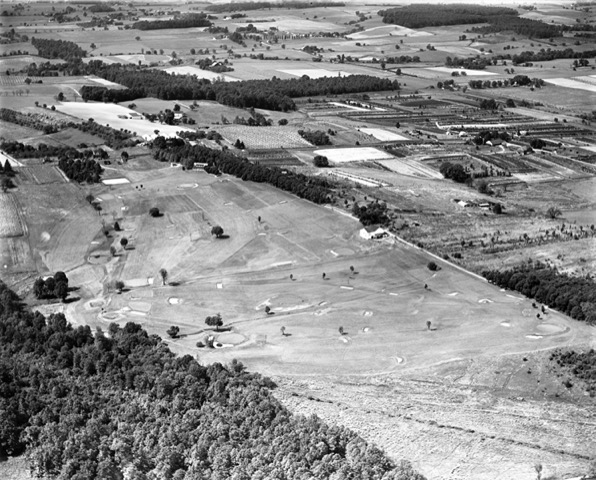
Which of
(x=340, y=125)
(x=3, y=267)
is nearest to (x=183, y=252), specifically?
(x=3, y=267)

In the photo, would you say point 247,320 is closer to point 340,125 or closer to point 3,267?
point 3,267

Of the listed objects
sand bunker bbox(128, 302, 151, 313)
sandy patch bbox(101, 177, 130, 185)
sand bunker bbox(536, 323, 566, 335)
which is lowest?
sand bunker bbox(536, 323, 566, 335)

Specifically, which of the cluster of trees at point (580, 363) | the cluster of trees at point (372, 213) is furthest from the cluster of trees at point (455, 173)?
the cluster of trees at point (580, 363)

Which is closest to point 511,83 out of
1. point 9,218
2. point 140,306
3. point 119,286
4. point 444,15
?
point 444,15

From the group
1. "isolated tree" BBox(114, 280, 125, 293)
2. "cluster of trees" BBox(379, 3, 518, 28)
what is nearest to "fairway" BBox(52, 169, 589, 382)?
"isolated tree" BBox(114, 280, 125, 293)

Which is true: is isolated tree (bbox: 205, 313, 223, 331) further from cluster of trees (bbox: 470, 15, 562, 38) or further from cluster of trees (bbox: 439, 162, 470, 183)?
cluster of trees (bbox: 470, 15, 562, 38)

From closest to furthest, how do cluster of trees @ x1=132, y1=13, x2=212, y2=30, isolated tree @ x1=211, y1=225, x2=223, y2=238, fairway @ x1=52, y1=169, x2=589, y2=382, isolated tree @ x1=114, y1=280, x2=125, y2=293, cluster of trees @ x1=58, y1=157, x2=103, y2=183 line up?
fairway @ x1=52, y1=169, x2=589, y2=382 → isolated tree @ x1=114, y1=280, x2=125, y2=293 → isolated tree @ x1=211, y1=225, x2=223, y2=238 → cluster of trees @ x1=58, y1=157, x2=103, y2=183 → cluster of trees @ x1=132, y1=13, x2=212, y2=30

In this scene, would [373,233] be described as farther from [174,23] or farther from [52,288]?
[174,23]
